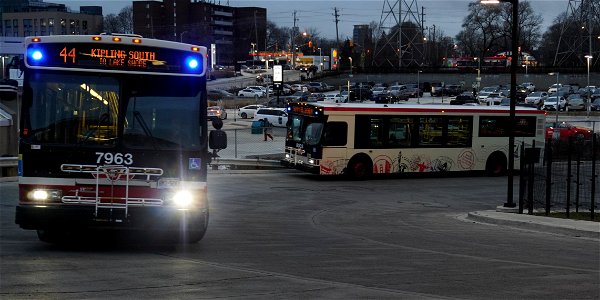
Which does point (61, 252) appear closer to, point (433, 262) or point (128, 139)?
point (128, 139)

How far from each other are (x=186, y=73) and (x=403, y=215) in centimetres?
1098

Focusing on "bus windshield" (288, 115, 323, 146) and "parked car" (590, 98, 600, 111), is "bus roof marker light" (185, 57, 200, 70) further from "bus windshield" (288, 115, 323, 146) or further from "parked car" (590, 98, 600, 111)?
"parked car" (590, 98, 600, 111)

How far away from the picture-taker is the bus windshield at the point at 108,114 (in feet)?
38.3

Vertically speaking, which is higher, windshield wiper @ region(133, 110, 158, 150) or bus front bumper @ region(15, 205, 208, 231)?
windshield wiper @ region(133, 110, 158, 150)

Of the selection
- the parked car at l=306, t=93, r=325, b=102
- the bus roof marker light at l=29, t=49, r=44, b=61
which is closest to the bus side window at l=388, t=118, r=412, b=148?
the bus roof marker light at l=29, t=49, r=44, b=61

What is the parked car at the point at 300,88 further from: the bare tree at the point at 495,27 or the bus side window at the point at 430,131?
the bus side window at the point at 430,131

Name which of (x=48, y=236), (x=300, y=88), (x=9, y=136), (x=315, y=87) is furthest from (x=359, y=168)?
(x=300, y=88)

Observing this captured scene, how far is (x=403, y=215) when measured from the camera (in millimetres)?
21828

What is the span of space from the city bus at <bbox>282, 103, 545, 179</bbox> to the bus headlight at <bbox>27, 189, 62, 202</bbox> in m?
19.3

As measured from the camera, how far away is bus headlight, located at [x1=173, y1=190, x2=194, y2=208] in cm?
1190

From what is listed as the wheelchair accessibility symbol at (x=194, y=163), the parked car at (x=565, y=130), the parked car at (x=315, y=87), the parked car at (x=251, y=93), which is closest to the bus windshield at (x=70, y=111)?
the wheelchair accessibility symbol at (x=194, y=163)

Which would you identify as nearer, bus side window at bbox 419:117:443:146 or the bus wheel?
the bus wheel

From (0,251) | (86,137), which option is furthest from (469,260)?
(0,251)

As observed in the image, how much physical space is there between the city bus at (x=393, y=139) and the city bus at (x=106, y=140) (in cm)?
1869
